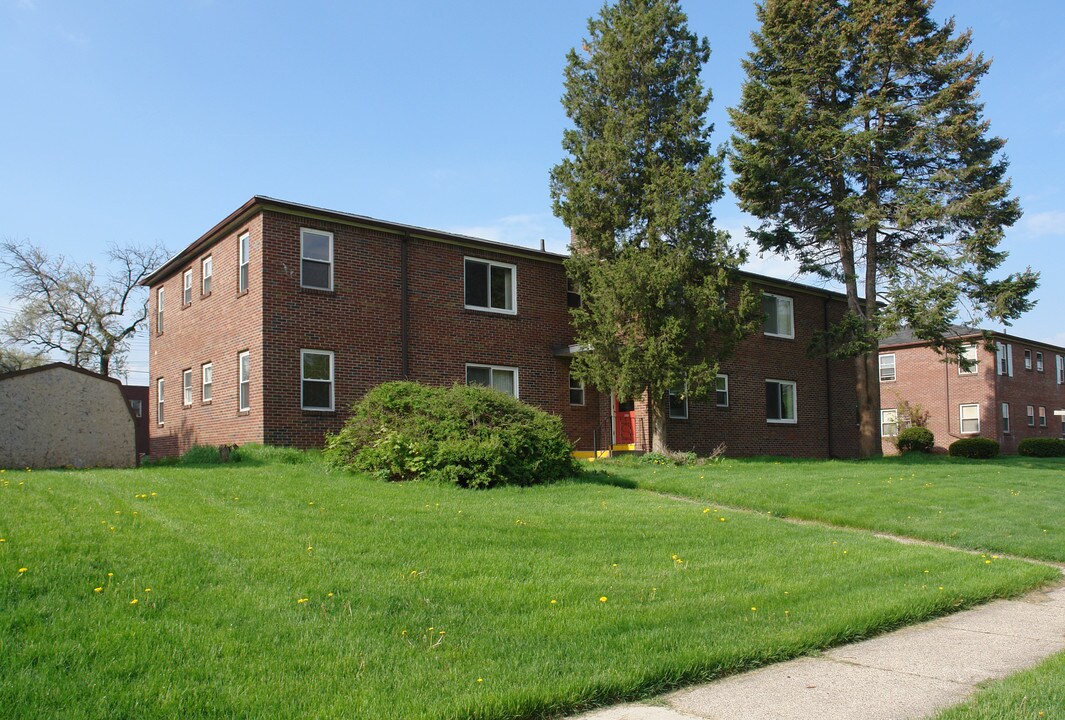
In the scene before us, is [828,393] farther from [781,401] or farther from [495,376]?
[495,376]

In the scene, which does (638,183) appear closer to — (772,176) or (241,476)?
(772,176)

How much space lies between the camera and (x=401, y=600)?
6.12m

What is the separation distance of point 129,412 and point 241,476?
6.98 metres

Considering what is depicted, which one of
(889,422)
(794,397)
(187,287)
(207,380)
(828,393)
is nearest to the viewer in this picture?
(207,380)

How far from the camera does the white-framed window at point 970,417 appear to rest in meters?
41.5

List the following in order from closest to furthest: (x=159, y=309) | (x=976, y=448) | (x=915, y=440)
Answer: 1. (x=159, y=309)
2. (x=976, y=448)
3. (x=915, y=440)

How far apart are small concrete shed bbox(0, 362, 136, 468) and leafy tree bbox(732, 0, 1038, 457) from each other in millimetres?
18457

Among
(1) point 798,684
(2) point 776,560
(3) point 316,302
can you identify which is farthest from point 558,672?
(3) point 316,302

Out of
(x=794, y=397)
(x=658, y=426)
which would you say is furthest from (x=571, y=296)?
(x=794, y=397)

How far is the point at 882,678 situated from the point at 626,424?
1788cm

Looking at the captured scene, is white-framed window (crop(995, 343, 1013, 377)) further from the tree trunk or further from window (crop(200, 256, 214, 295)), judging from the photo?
window (crop(200, 256, 214, 295))

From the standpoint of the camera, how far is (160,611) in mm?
5465

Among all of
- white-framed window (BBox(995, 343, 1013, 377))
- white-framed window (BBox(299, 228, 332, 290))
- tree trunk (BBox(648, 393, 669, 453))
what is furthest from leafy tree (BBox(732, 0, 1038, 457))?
white-framed window (BBox(995, 343, 1013, 377))

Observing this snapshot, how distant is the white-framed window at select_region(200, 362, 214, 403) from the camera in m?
20.4
